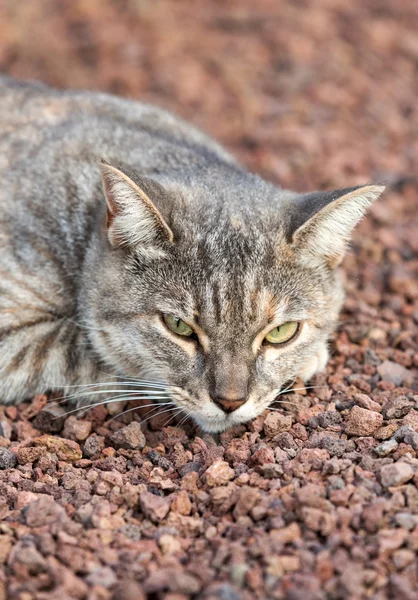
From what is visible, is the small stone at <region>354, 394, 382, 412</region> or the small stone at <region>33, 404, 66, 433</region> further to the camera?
the small stone at <region>33, 404, 66, 433</region>

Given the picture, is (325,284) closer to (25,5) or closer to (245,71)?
(245,71)

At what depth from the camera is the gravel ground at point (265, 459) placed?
9.86 feet

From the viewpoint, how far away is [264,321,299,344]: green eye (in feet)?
13.6

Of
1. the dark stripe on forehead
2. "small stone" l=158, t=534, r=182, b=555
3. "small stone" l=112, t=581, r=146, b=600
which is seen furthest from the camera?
the dark stripe on forehead

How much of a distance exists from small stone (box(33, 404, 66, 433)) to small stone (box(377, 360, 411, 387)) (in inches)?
77.3

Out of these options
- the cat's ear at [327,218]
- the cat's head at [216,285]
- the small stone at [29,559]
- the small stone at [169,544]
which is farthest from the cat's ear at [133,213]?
the small stone at [29,559]

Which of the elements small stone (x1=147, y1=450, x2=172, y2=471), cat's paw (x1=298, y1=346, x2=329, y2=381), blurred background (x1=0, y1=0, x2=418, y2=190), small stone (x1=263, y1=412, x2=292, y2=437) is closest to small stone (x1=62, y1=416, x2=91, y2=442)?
small stone (x1=147, y1=450, x2=172, y2=471)

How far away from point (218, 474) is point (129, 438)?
694mm

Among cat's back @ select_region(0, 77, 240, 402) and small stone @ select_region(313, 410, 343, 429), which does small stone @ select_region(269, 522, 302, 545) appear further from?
cat's back @ select_region(0, 77, 240, 402)

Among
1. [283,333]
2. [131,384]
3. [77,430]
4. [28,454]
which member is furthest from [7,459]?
[283,333]

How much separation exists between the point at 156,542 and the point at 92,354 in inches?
66.2

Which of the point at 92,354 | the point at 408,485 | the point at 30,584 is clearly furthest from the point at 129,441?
the point at 408,485

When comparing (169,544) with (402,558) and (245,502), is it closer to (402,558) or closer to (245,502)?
(245,502)

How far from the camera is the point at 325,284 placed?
4426 mm
